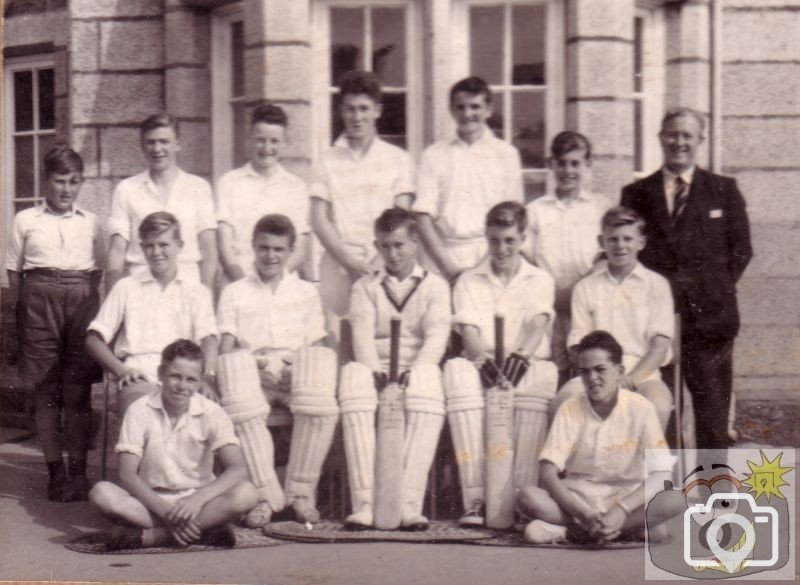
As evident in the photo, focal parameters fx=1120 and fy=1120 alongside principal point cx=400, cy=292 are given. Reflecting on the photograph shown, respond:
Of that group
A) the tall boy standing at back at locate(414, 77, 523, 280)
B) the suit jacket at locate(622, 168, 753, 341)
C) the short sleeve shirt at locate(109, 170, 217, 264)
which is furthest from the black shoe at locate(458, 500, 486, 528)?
the short sleeve shirt at locate(109, 170, 217, 264)

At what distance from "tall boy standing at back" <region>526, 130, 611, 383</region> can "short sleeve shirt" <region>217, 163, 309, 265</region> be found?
3.67 ft

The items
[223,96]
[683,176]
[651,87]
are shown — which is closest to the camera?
[683,176]

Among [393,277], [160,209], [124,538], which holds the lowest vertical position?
[124,538]

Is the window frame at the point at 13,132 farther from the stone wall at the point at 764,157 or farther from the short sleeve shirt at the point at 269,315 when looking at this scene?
the stone wall at the point at 764,157

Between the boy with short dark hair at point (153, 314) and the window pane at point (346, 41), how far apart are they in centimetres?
132

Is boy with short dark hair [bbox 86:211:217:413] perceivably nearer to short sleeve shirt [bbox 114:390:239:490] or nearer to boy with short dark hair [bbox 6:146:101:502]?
short sleeve shirt [bbox 114:390:239:490]

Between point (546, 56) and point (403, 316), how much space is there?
1.75 metres

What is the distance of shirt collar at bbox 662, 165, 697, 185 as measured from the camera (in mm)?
5102

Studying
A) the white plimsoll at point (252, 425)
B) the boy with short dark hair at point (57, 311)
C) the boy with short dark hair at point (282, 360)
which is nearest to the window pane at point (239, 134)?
the boy with short dark hair at point (57, 311)

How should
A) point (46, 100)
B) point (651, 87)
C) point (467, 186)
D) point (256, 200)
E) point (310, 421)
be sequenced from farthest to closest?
1. point (46, 100)
2. point (651, 87)
3. point (256, 200)
4. point (467, 186)
5. point (310, 421)

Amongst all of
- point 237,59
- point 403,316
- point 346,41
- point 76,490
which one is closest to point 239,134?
point 237,59

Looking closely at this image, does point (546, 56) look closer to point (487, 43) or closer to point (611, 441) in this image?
point (487, 43)

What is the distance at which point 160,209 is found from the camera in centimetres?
533

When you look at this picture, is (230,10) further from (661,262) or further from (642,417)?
(642,417)
